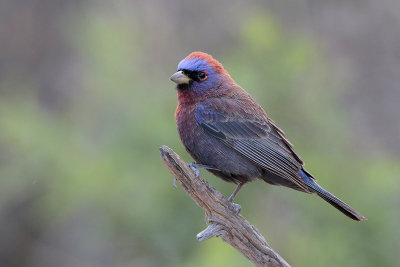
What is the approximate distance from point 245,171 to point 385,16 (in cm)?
761

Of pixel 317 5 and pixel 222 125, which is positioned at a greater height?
pixel 317 5

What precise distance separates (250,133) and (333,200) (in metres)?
0.92

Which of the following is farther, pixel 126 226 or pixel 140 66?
pixel 140 66

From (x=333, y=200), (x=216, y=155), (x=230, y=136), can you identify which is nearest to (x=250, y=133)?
(x=230, y=136)

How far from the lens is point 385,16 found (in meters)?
12.2

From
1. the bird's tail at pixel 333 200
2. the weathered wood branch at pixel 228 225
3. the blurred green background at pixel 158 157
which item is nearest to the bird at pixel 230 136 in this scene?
the bird's tail at pixel 333 200

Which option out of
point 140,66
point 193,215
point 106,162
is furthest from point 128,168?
point 140,66

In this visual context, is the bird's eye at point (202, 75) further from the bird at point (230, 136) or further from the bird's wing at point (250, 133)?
the bird's wing at point (250, 133)

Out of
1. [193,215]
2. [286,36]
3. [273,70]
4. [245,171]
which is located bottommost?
[193,215]

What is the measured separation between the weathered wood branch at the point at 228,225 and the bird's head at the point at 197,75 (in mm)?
1069

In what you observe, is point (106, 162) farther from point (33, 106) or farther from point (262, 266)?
point (262, 266)

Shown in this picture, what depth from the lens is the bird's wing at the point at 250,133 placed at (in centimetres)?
569

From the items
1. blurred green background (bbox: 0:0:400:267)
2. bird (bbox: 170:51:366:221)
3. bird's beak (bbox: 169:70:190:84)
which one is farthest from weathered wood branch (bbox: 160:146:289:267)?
blurred green background (bbox: 0:0:400:267)

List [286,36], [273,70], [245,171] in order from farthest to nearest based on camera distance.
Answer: [286,36]
[273,70]
[245,171]
